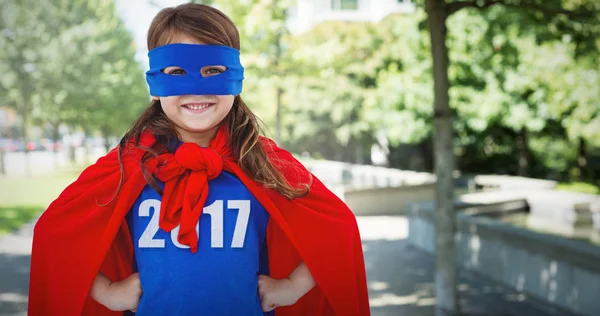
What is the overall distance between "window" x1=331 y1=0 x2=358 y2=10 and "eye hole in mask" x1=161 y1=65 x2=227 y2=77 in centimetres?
3658

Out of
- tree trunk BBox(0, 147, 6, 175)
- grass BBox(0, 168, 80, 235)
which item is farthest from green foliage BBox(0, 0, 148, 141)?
grass BBox(0, 168, 80, 235)

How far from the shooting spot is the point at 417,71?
61.3ft

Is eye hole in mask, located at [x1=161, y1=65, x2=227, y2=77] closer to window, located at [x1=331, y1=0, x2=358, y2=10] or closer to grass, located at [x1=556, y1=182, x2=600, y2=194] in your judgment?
grass, located at [x1=556, y1=182, x2=600, y2=194]

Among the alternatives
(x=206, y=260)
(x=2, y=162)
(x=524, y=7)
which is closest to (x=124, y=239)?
(x=206, y=260)

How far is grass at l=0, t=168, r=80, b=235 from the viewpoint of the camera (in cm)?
1306

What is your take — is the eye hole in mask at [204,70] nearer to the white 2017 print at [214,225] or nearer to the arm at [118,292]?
the white 2017 print at [214,225]

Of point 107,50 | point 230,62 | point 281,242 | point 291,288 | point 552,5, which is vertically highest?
point 107,50

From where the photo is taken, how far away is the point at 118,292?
6.75ft

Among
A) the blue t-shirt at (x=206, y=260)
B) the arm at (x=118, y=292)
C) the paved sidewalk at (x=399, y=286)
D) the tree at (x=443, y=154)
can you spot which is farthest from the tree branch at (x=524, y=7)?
the arm at (x=118, y=292)

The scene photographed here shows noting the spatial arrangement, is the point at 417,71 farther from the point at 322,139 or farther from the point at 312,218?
the point at 312,218

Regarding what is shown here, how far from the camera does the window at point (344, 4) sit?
3772 centimetres

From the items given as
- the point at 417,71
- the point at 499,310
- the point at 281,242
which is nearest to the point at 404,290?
the point at 499,310

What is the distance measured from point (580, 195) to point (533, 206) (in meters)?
2.18

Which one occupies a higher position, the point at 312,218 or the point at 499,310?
the point at 312,218
